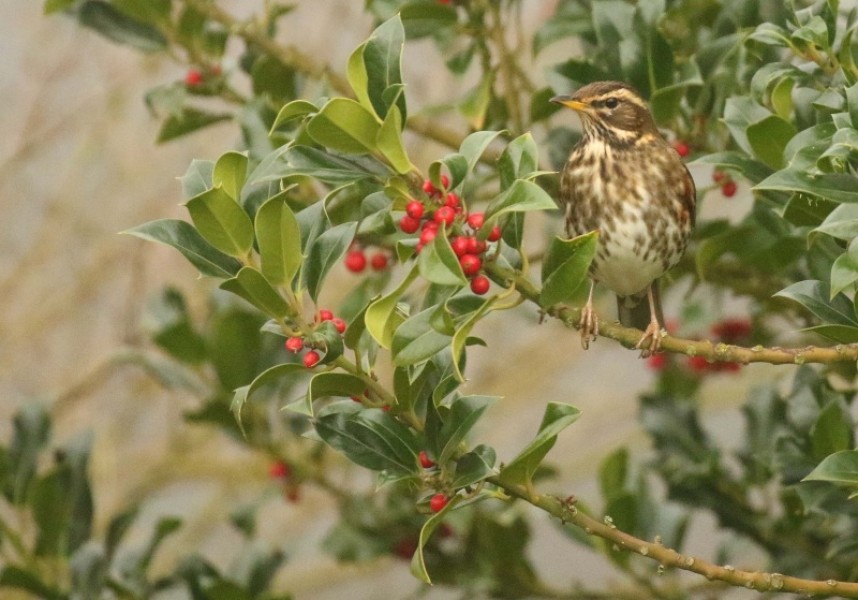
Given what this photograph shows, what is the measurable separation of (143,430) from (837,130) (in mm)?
3369

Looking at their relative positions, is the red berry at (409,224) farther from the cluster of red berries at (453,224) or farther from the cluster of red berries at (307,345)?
the cluster of red berries at (307,345)

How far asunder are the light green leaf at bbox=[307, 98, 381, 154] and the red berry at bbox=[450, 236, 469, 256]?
142 mm

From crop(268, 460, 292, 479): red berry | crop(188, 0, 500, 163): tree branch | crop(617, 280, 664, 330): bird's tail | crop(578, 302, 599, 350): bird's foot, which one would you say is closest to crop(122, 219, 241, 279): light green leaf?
crop(578, 302, 599, 350): bird's foot

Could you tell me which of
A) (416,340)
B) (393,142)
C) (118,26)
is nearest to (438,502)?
(416,340)

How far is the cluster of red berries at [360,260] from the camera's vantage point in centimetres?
228

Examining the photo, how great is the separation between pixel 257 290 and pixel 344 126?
0.21 meters

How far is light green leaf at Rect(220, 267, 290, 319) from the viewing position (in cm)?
146

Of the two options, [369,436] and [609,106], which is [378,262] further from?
[369,436]

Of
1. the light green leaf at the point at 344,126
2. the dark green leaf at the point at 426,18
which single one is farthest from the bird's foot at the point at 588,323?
the dark green leaf at the point at 426,18

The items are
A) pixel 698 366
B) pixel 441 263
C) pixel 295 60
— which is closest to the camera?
pixel 441 263

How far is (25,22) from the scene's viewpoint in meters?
4.18

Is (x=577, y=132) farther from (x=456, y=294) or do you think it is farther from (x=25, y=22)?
(x=25, y=22)

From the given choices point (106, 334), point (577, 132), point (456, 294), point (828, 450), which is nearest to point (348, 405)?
point (456, 294)

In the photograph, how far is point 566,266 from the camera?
1501 mm
